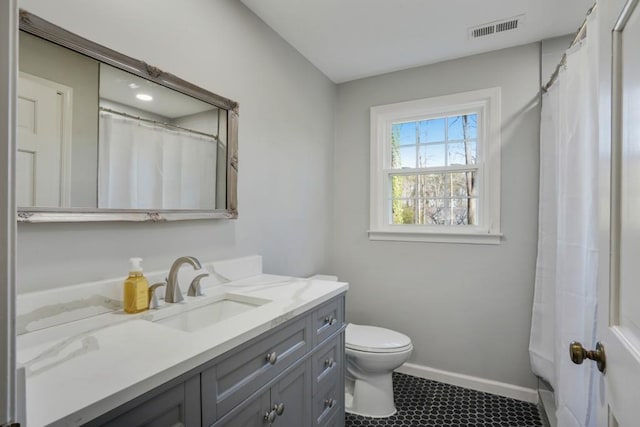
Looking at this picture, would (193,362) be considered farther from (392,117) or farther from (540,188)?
(392,117)

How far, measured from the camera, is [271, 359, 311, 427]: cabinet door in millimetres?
1168

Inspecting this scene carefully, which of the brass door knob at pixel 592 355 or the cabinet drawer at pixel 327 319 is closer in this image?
the brass door knob at pixel 592 355

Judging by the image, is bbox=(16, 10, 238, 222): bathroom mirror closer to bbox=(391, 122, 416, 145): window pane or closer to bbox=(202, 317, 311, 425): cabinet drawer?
bbox=(202, 317, 311, 425): cabinet drawer

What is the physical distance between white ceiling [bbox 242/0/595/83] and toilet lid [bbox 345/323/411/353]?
6.27ft

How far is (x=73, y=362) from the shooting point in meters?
0.79

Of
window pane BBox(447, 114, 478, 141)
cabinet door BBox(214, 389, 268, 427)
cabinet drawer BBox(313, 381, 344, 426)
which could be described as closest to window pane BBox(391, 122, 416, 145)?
window pane BBox(447, 114, 478, 141)

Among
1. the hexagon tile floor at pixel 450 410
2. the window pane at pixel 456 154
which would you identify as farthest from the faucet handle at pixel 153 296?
the window pane at pixel 456 154

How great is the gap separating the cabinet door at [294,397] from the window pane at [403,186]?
171 centimetres

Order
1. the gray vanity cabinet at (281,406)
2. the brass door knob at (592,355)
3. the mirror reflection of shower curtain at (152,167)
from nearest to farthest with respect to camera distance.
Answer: the brass door knob at (592,355) < the gray vanity cabinet at (281,406) < the mirror reflection of shower curtain at (152,167)

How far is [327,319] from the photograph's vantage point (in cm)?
153

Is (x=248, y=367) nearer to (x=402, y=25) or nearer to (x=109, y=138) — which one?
(x=109, y=138)

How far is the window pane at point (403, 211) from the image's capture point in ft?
8.82

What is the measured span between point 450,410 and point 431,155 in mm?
1762

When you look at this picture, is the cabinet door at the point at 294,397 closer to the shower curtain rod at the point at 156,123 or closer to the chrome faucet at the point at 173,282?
the chrome faucet at the point at 173,282
